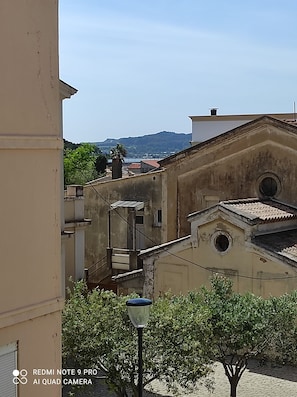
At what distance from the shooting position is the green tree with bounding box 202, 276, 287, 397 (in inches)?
500

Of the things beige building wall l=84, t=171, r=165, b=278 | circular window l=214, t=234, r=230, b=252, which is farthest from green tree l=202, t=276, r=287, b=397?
beige building wall l=84, t=171, r=165, b=278

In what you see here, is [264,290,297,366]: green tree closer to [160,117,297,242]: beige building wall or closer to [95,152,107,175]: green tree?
[160,117,297,242]: beige building wall

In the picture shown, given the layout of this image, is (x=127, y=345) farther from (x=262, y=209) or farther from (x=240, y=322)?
(x=262, y=209)

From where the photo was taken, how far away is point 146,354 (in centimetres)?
1057

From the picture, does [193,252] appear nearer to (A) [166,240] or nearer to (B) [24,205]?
(A) [166,240]

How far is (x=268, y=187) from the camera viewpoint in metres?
21.9

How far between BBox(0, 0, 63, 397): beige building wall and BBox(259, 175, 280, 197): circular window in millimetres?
16910

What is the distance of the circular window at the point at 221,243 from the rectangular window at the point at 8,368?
13.6 meters

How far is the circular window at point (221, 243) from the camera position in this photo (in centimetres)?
1846

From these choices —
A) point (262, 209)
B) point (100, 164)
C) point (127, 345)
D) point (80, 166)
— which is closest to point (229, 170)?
point (262, 209)

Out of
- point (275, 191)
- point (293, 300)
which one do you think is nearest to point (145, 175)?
point (275, 191)

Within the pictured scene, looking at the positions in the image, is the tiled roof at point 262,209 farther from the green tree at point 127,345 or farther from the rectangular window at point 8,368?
the rectangular window at point 8,368

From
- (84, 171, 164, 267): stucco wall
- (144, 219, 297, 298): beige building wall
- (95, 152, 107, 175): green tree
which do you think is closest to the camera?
(144, 219, 297, 298): beige building wall

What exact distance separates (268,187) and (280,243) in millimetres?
4024
